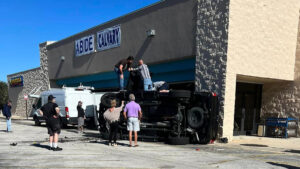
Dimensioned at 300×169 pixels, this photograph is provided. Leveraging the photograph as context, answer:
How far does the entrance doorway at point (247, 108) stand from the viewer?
14.7 meters

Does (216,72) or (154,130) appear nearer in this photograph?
(154,130)

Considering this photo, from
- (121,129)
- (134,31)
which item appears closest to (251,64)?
(121,129)

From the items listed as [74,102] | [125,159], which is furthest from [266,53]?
[74,102]

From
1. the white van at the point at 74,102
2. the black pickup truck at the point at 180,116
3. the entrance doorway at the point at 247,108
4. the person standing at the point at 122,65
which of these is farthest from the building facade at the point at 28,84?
the entrance doorway at the point at 247,108

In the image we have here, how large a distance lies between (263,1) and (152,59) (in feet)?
20.1

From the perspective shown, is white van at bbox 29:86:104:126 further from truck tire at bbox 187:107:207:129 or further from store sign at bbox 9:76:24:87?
store sign at bbox 9:76:24:87

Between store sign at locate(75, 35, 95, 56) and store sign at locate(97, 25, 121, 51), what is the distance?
959 mm

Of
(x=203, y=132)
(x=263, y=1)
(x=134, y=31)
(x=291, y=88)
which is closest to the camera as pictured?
(x=203, y=132)

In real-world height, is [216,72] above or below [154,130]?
above

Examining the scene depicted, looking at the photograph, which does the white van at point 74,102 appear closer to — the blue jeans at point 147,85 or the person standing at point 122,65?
the person standing at point 122,65

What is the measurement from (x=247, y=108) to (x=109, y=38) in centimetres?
981

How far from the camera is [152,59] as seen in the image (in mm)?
16422

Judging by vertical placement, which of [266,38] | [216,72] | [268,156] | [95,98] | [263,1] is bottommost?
[268,156]

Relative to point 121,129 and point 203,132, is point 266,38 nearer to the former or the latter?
point 203,132
